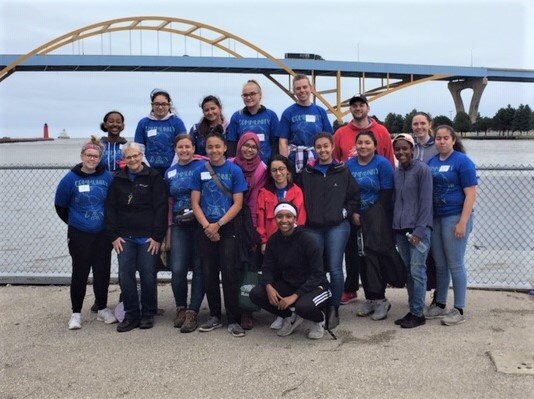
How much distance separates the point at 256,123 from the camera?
4504 mm

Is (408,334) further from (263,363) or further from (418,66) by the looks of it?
(418,66)

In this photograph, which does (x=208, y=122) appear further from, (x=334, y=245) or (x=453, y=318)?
(x=453, y=318)

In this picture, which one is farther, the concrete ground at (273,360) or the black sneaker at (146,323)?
the black sneaker at (146,323)

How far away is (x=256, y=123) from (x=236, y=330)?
1748 millimetres

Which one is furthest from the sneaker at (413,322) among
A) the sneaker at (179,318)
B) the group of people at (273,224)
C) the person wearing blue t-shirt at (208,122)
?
the person wearing blue t-shirt at (208,122)

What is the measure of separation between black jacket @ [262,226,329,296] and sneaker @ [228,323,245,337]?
16.8 inches

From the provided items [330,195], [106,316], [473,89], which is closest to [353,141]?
[330,195]

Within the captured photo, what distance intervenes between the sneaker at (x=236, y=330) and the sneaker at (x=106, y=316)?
1.03 metres

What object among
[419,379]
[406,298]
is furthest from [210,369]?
[406,298]

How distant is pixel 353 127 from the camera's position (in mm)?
4492

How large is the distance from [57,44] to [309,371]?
135 feet

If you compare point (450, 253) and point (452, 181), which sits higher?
point (452, 181)

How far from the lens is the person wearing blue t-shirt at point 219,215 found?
3.96m

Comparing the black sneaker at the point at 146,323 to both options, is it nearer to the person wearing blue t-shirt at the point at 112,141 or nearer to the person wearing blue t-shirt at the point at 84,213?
the person wearing blue t-shirt at the point at 84,213
